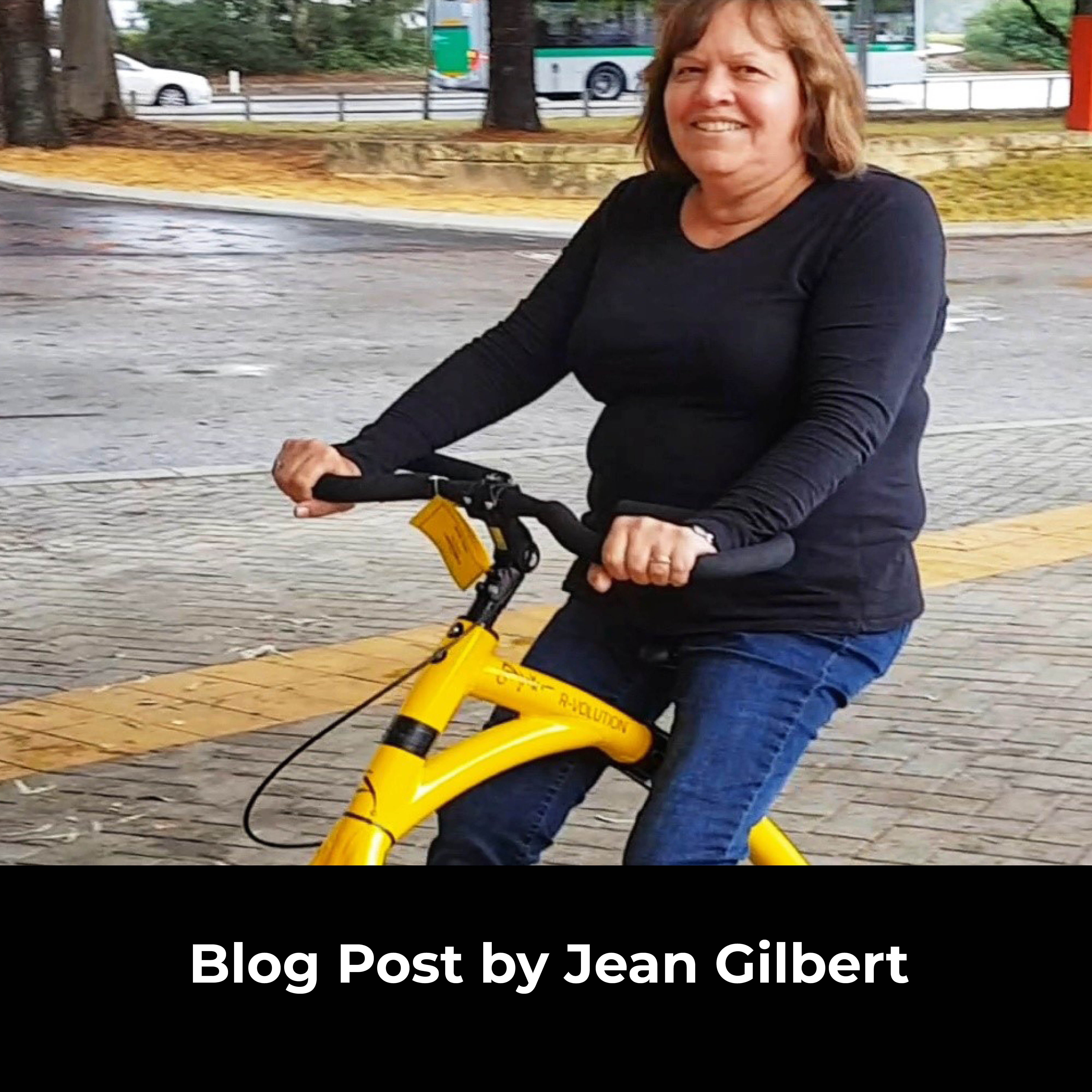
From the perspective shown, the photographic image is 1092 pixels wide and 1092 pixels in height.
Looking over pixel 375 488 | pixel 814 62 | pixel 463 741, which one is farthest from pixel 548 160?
pixel 375 488

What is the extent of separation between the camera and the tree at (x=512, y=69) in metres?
25.8

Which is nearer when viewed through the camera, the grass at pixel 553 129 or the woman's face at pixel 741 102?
the woman's face at pixel 741 102

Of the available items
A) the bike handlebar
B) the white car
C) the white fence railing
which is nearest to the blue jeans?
the bike handlebar

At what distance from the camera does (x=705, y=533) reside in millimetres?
2699

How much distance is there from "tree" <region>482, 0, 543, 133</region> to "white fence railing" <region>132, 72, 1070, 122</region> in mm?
10346

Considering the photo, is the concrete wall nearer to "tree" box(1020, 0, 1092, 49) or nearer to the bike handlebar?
"tree" box(1020, 0, 1092, 49)

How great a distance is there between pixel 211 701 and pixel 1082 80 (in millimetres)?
22112

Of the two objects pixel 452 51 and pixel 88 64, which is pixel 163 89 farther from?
pixel 88 64

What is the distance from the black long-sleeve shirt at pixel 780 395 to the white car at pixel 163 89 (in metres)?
41.5

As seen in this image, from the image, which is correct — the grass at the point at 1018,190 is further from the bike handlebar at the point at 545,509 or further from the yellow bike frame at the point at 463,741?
the bike handlebar at the point at 545,509

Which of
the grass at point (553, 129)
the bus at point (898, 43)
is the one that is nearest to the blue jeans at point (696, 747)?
the grass at point (553, 129)

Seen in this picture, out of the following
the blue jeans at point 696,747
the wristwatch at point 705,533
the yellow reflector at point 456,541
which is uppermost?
the wristwatch at point 705,533

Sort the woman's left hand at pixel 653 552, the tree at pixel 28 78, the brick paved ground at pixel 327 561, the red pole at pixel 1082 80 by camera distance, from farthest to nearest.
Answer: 1. the red pole at pixel 1082 80
2. the tree at pixel 28 78
3. the brick paved ground at pixel 327 561
4. the woman's left hand at pixel 653 552

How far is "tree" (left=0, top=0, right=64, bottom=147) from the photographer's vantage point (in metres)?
25.7
